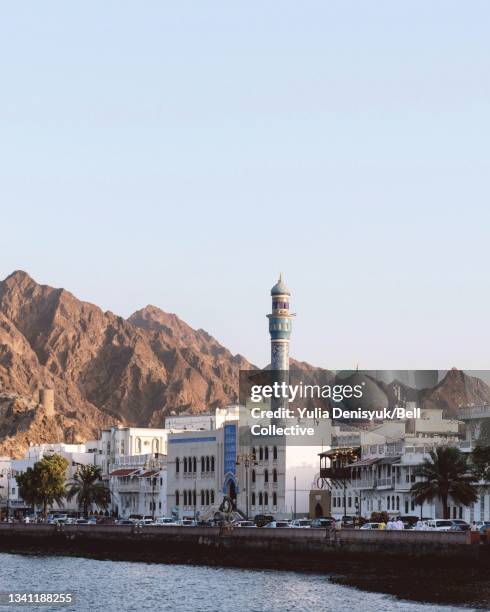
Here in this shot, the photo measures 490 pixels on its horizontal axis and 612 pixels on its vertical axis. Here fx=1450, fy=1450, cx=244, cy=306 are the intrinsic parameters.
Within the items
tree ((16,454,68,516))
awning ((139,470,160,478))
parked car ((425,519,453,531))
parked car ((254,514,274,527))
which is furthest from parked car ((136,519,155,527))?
parked car ((425,519,453,531))

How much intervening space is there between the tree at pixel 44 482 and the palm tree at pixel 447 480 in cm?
7396

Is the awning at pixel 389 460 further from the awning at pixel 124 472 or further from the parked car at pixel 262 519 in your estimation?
the awning at pixel 124 472

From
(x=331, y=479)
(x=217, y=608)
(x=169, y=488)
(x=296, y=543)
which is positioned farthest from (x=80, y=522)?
(x=217, y=608)

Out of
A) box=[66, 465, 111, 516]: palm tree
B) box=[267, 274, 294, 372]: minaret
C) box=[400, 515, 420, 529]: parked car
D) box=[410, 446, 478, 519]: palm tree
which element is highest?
box=[267, 274, 294, 372]: minaret

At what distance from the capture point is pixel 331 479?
145250 mm

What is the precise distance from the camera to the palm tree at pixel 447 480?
110 m

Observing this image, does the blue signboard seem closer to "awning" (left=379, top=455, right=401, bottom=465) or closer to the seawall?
the seawall

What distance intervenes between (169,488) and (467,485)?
6251cm

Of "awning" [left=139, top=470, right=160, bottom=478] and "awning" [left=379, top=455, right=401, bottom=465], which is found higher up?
"awning" [left=139, top=470, right=160, bottom=478]

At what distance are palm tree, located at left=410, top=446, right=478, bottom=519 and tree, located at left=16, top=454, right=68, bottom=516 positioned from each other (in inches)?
2912

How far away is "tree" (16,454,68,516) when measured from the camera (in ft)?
576

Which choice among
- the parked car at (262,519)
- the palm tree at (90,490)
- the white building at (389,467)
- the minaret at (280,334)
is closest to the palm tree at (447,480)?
the white building at (389,467)

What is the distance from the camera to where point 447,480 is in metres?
110

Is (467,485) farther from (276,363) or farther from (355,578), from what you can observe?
(276,363)
